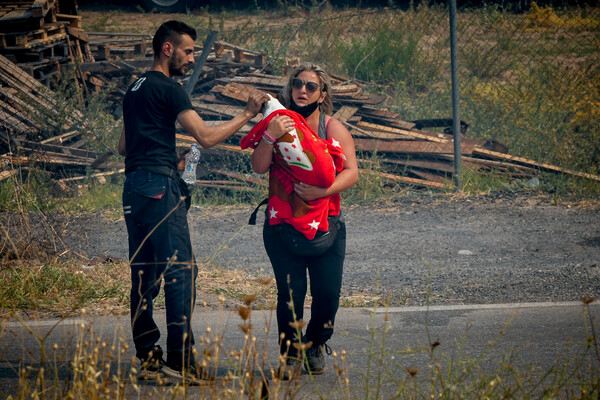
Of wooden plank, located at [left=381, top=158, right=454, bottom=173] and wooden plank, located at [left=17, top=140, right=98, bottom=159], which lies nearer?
wooden plank, located at [left=381, top=158, right=454, bottom=173]

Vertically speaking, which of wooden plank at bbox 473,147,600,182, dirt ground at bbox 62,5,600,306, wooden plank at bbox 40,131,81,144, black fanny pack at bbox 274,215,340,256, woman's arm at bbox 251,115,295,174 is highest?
woman's arm at bbox 251,115,295,174

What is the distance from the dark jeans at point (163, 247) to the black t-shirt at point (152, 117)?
0.10 metres

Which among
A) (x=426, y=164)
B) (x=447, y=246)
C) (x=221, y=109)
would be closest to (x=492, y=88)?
(x=426, y=164)

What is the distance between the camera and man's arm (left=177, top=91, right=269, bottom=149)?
11.9 feet

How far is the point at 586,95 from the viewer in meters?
10.9

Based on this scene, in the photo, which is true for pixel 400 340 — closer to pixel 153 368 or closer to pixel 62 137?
pixel 153 368

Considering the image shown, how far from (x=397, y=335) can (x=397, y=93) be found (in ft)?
27.5

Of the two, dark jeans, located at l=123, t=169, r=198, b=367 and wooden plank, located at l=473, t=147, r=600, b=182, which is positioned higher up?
dark jeans, located at l=123, t=169, r=198, b=367

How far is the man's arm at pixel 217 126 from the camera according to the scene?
3639 mm

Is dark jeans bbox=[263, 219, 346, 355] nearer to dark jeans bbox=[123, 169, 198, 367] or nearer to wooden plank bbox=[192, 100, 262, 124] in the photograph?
dark jeans bbox=[123, 169, 198, 367]

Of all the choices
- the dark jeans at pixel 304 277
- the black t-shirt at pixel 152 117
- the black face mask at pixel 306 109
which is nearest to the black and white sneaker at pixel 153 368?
the dark jeans at pixel 304 277

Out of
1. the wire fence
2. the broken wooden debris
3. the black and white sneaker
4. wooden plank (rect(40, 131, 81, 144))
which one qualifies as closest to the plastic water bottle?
the black and white sneaker

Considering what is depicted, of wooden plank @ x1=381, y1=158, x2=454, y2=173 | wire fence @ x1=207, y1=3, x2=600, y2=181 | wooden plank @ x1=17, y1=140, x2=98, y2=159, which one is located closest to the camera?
wooden plank @ x1=381, y1=158, x2=454, y2=173

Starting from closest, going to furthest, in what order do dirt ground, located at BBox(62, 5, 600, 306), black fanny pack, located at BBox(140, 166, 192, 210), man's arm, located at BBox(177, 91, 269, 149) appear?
1. man's arm, located at BBox(177, 91, 269, 149)
2. black fanny pack, located at BBox(140, 166, 192, 210)
3. dirt ground, located at BBox(62, 5, 600, 306)
